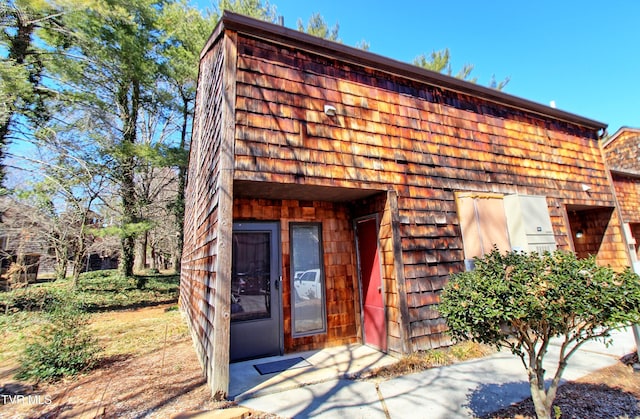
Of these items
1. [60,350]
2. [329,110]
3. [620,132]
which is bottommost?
[60,350]

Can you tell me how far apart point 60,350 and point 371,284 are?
447cm

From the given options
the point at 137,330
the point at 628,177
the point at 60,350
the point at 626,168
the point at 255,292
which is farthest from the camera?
the point at 626,168

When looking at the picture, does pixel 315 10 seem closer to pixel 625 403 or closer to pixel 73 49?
pixel 73 49

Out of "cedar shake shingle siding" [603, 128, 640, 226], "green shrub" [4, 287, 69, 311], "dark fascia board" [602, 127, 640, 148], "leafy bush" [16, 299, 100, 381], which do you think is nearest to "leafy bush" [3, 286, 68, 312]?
"green shrub" [4, 287, 69, 311]

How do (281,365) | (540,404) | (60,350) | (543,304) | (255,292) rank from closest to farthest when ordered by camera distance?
(543,304), (540,404), (281,365), (60,350), (255,292)

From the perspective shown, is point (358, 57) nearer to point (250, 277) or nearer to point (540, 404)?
point (250, 277)

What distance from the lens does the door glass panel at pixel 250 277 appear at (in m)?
4.13

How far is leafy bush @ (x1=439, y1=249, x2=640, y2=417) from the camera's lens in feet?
6.56

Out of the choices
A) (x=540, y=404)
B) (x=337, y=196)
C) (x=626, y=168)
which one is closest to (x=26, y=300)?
(x=337, y=196)

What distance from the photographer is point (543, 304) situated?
6.75ft

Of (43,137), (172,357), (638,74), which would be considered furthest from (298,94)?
(638,74)

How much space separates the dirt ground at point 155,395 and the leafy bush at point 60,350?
0.17 meters

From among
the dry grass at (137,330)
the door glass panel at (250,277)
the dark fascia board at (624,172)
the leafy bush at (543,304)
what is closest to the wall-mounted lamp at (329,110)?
the door glass panel at (250,277)

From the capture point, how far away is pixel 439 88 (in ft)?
17.3
